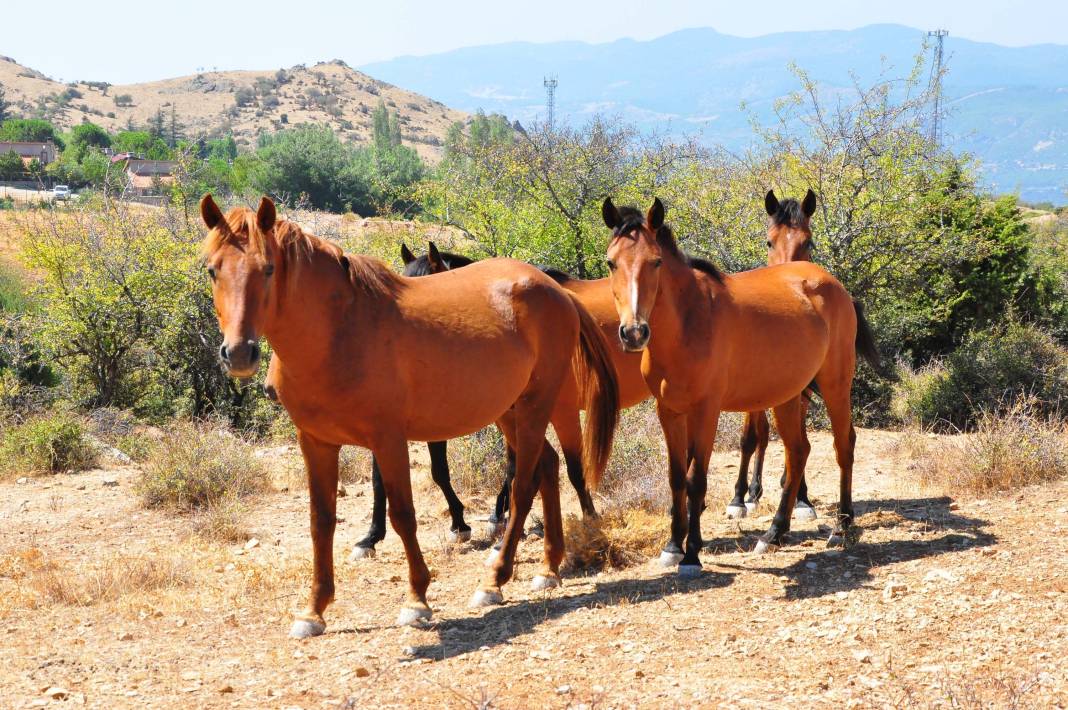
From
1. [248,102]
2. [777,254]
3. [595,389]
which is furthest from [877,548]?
[248,102]

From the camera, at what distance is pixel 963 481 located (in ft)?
25.7

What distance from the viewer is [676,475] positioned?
618 cm

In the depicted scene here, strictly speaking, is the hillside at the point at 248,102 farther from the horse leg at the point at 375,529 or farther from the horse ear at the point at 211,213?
the horse ear at the point at 211,213

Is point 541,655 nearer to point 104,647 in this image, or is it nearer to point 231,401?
point 104,647

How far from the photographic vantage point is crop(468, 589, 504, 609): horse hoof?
5.72 meters

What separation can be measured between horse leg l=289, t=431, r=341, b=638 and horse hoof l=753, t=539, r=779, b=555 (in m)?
2.97

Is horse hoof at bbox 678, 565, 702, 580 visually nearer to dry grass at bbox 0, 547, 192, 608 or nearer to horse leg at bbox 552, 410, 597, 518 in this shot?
horse leg at bbox 552, 410, 597, 518

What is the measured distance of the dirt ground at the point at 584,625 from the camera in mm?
4297

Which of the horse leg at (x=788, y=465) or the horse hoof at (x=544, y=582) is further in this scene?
the horse leg at (x=788, y=465)

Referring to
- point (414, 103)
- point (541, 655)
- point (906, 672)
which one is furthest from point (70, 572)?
point (414, 103)

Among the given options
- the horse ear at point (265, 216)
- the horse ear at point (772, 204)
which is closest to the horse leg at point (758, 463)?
the horse ear at point (772, 204)

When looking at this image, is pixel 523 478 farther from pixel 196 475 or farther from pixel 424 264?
pixel 196 475

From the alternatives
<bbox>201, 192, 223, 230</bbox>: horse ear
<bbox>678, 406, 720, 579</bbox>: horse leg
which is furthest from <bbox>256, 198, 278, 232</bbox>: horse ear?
<bbox>678, 406, 720, 579</bbox>: horse leg

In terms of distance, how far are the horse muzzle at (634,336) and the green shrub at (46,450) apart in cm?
725
